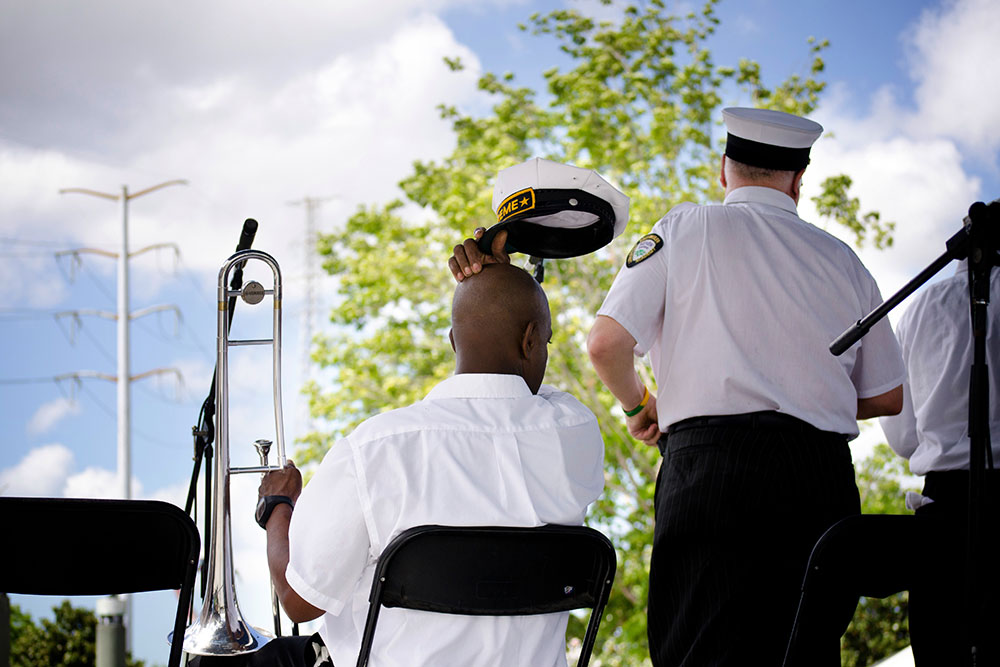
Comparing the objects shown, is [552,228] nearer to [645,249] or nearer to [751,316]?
[645,249]

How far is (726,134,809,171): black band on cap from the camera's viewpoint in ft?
6.68

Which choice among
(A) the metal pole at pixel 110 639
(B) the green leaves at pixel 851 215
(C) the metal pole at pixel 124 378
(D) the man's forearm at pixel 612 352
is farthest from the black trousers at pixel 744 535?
(C) the metal pole at pixel 124 378

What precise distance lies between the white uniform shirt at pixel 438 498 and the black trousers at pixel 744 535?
0.44 meters

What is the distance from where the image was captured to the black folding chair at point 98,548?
135cm

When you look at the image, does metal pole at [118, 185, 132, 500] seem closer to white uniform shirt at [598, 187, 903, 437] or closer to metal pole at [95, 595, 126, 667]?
metal pole at [95, 595, 126, 667]

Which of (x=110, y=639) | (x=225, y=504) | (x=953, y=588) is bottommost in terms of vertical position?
(x=110, y=639)

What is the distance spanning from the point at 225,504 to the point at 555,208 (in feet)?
2.98

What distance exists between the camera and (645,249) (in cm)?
197

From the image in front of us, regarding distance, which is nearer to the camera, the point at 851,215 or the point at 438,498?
the point at 438,498

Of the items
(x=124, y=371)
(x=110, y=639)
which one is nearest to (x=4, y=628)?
(x=110, y=639)

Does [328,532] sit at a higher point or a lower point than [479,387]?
lower

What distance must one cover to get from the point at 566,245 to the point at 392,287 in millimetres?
6967

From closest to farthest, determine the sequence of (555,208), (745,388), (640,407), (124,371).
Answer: (555,208) < (745,388) < (640,407) < (124,371)

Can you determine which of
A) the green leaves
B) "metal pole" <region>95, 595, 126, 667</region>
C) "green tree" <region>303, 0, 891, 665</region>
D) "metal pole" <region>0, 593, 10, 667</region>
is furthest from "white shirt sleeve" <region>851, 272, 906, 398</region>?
the green leaves
